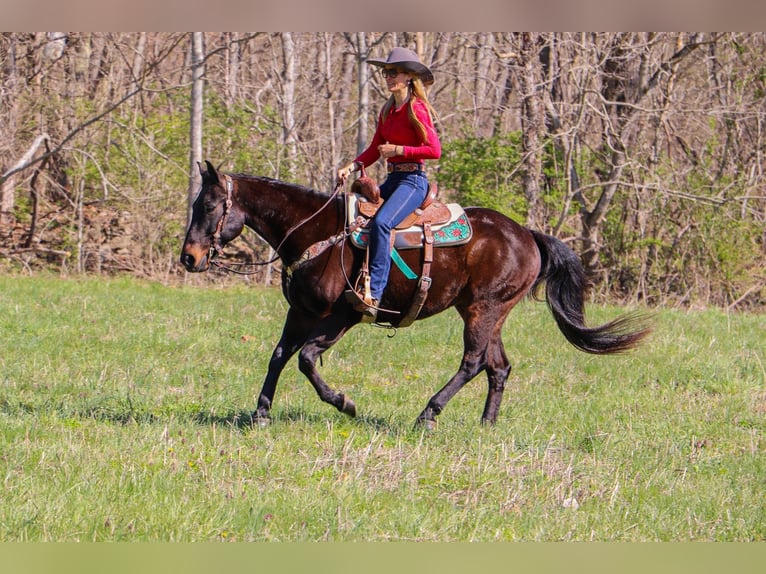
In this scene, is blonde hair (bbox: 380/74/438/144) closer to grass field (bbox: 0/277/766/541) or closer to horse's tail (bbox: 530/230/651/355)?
horse's tail (bbox: 530/230/651/355)

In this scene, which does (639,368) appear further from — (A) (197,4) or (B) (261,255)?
(B) (261,255)

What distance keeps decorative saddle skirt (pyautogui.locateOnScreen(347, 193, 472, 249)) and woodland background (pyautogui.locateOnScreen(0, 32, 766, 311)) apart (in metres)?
10.4

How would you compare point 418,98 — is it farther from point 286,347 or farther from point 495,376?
point 495,376

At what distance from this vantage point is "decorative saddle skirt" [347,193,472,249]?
7.40 m

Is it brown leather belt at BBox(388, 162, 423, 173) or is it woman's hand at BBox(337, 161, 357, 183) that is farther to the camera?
brown leather belt at BBox(388, 162, 423, 173)

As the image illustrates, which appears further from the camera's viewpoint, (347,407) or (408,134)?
(347,407)

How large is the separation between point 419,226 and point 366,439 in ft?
5.75

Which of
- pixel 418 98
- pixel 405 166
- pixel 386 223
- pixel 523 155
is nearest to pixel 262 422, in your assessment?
pixel 386 223

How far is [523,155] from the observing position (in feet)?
59.7

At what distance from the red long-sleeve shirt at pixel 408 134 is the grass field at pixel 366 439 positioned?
2.13 m

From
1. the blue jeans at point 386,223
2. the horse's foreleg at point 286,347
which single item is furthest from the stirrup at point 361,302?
the horse's foreleg at point 286,347

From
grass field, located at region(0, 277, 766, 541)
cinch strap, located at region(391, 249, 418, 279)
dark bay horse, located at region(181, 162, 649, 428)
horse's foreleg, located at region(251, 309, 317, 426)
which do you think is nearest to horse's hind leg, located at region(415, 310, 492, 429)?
dark bay horse, located at region(181, 162, 649, 428)

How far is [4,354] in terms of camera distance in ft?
32.1

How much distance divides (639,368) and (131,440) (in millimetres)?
5816
